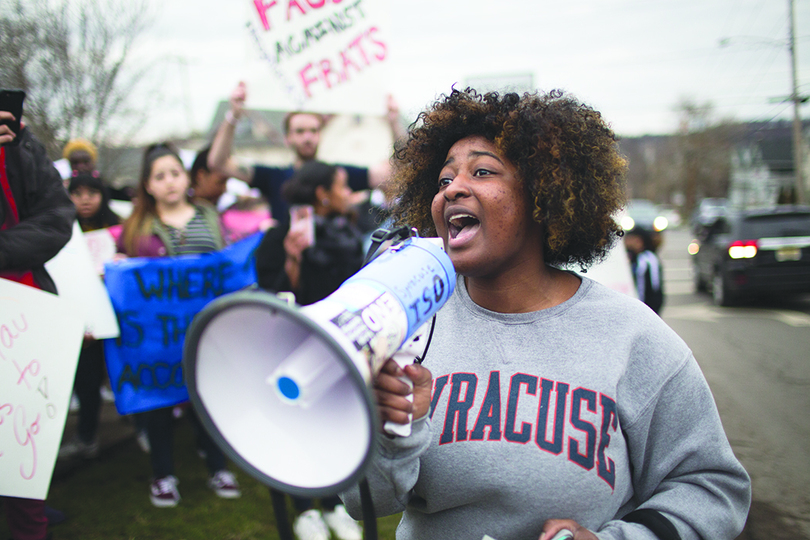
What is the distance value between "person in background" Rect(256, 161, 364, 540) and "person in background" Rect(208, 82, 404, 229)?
0.60 meters

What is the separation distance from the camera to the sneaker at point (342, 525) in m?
2.78

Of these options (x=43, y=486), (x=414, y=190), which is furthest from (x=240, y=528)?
(x=414, y=190)

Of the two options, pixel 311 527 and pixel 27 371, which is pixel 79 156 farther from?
pixel 311 527

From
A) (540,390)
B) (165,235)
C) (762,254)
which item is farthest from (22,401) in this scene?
(762,254)

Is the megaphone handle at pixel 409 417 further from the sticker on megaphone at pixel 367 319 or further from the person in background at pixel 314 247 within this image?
the person in background at pixel 314 247

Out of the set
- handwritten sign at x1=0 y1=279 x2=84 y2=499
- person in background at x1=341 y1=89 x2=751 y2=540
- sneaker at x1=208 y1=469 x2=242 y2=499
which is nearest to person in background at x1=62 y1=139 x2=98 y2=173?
handwritten sign at x1=0 y1=279 x2=84 y2=499

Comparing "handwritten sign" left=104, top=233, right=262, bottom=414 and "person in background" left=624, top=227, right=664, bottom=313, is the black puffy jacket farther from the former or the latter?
"person in background" left=624, top=227, right=664, bottom=313

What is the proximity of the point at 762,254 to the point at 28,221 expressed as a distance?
9.36m

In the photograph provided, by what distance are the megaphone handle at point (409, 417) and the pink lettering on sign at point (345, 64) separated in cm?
334

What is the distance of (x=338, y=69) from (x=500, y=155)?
291 cm

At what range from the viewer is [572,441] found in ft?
3.86

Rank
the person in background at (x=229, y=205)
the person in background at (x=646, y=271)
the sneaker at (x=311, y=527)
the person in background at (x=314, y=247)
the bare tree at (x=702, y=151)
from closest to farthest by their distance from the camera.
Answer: the sneaker at (x=311, y=527), the person in background at (x=314, y=247), the person in background at (x=229, y=205), the person in background at (x=646, y=271), the bare tree at (x=702, y=151)

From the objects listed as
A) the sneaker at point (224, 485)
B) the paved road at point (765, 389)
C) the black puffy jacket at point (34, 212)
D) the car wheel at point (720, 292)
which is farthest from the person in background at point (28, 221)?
the car wheel at point (720, 292)

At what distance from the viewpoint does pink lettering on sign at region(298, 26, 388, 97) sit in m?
3.93
